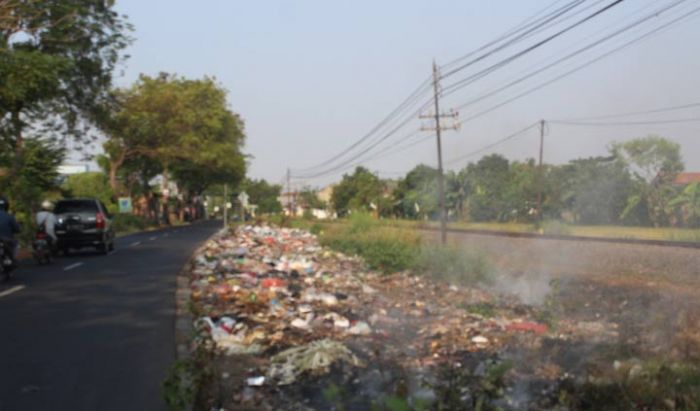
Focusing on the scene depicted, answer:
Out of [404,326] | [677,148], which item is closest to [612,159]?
[677,148]

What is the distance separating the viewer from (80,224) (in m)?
25.2

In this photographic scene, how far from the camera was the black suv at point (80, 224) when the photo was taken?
25.2 m

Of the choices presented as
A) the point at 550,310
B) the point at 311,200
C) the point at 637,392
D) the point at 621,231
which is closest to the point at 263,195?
the point at 311,200

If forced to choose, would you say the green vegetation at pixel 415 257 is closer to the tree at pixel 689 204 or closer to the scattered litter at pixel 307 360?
the scattered litter at pixel 307 360

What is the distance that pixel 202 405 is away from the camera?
610 centimetres

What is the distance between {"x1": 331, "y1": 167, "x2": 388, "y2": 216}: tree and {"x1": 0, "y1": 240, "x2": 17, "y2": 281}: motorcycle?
7060 centimetres

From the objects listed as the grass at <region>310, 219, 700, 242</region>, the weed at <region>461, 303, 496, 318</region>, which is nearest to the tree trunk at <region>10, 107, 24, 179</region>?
the weed at <region>461, 303, 496, 318</region>

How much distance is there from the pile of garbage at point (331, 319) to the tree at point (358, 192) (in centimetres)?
6862

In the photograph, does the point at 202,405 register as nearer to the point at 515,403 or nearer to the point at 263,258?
the point at 515,403

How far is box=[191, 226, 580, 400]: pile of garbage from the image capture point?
854cm

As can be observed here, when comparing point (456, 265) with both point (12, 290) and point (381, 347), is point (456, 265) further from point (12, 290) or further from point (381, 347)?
point (381, 347)

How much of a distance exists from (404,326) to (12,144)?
1966 cm

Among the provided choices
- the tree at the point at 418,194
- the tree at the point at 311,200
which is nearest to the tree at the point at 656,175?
the tree at the point at 418,194

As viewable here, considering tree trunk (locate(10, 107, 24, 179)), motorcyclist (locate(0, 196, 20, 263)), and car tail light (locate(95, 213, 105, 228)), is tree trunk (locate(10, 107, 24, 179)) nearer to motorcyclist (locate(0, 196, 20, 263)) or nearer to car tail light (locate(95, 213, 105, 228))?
car tail light (locate(95, 213, 105, 228))
